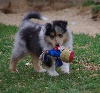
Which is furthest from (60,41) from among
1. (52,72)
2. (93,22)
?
(93,22)

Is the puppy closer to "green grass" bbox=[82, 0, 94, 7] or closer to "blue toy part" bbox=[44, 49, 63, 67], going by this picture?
"blue toy part" bbox=[44, 49, 63, 67]

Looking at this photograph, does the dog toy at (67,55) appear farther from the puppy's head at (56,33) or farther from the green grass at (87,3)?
the green grass at (87,3)

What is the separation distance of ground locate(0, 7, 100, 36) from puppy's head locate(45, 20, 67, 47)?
7833mm

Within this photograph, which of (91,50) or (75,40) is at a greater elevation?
(75,40)

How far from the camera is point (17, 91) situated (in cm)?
632

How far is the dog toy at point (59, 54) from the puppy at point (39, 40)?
0.11 metres

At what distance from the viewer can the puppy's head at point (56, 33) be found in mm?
7020

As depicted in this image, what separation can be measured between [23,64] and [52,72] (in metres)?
1.71

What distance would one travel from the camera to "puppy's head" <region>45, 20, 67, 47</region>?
7020 mm

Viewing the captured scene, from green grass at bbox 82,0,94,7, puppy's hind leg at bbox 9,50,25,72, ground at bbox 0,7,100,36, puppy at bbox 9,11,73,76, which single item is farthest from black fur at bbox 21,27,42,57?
green grass at bbox 82,0,94,7

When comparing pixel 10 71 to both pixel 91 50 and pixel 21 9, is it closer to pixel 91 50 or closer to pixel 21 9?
pixel 91 50

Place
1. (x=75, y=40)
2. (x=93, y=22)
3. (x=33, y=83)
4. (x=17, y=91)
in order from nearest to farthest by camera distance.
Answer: (x=17, y=91) < (x=33, y=83) < (x=75, y=40) < (x=93, y=22)

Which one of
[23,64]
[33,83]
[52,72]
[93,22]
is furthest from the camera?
[93,22]

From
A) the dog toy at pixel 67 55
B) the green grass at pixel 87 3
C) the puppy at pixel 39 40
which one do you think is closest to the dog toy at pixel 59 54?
the dog toy at pixel 67 55
